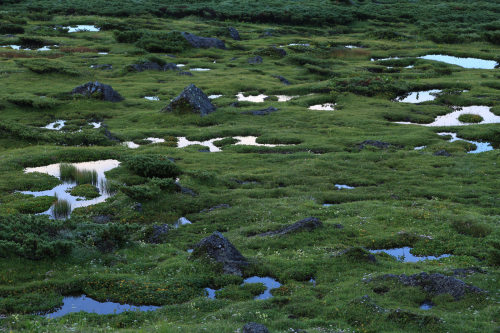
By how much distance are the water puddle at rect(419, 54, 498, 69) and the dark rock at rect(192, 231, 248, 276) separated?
61919 mm

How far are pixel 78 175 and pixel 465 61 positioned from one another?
63.3 meters

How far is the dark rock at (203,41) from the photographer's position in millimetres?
79938

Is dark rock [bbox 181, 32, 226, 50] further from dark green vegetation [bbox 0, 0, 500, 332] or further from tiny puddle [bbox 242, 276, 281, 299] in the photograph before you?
tiny puddle [bbox 242, 276, 281, 299]

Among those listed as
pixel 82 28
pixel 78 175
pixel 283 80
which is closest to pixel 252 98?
pixel 283 80

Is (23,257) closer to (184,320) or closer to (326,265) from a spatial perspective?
(184,320)

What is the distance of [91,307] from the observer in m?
17.4

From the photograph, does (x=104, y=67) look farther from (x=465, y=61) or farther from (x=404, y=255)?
(x=404, y=255)

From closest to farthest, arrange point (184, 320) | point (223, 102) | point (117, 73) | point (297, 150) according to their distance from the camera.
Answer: point (184, 320)
point (297, 150)
point (223, 102)
point (117, 73)

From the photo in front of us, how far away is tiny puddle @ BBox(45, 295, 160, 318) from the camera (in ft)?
56.1

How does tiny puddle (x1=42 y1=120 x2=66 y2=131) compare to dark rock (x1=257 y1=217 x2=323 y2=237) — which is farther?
tiny puddle (x1=42 y1=120 x2=66 y2=131)

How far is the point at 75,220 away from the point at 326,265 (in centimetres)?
1262

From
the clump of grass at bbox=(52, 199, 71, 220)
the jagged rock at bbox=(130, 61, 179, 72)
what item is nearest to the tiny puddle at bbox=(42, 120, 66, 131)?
the clump of grass at bbox=(52, 199, 71, 220)

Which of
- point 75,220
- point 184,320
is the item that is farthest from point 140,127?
point 184,320

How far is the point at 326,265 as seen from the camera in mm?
20047
